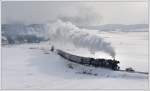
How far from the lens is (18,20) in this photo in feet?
15.5

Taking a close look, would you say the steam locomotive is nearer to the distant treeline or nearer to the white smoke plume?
the white smoke plume

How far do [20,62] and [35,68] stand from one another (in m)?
0.18

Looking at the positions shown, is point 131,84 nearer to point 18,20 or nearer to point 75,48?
point 75,48

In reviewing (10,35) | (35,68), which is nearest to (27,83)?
(35,68)

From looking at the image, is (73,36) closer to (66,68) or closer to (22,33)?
(66,68)

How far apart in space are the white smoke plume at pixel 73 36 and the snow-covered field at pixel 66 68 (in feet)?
0.27

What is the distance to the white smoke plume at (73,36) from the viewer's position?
4.70 m

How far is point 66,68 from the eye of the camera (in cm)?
475

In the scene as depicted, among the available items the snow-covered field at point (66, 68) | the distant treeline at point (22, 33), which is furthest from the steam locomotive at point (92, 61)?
the distant treeline at point (22, 33)

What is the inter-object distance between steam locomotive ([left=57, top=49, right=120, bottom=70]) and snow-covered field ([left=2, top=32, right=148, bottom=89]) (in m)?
0.05

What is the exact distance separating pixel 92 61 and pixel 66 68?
0.30 m

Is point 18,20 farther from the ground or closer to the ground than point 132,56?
farther from the ground

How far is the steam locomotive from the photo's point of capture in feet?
15.4

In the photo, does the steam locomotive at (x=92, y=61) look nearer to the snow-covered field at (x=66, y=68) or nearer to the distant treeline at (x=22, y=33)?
the snow-covered field at (x=66, y=68)
